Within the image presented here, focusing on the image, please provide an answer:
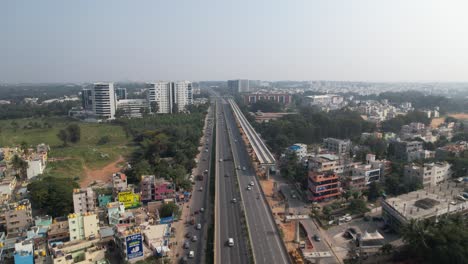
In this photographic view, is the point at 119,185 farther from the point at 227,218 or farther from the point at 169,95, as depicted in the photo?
the point at 169,95

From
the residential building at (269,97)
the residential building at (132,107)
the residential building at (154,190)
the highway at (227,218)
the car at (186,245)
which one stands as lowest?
the car at (186,245)

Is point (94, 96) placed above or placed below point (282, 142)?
above

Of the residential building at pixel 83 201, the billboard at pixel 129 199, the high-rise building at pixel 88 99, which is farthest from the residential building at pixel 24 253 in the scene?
the high-rise building at pixel 88 99

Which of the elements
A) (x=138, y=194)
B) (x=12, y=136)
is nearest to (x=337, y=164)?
(x=138, y=194)

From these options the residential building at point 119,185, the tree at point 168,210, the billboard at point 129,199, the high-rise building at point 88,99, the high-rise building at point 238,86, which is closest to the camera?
the tree at point 168,210

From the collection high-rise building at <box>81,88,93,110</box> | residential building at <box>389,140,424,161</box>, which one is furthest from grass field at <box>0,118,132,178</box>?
residential building at <box>389,140,424,161</box>

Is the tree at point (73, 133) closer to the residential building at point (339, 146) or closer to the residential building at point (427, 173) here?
the residential building at point (339, 146)

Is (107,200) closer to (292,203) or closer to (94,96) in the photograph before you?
(292,203)

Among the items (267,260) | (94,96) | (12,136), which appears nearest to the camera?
(267,260)
